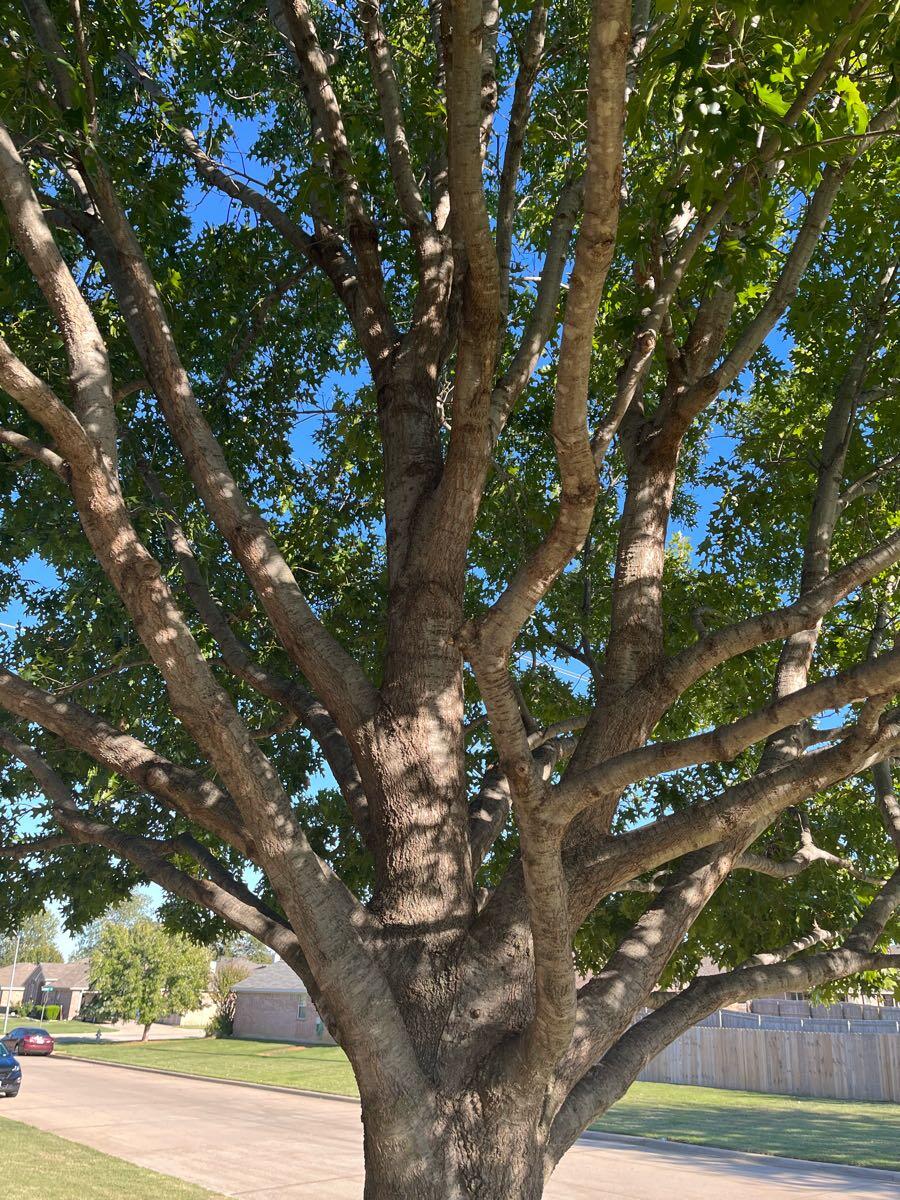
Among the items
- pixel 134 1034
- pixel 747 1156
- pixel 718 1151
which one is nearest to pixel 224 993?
pixel 134 1034

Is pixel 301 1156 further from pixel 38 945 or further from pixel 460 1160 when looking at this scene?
pixel 38 945

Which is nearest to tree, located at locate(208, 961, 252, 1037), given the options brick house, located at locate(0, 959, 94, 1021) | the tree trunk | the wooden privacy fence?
brick house, located at locate(0, 959, 94, 1021)

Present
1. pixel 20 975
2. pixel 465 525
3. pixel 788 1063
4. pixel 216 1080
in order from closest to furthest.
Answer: pixel 465 525 < pixel 788 1063 < pixel 216 1080 < pixel 20 975

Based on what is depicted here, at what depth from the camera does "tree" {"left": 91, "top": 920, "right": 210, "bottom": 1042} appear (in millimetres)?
52656

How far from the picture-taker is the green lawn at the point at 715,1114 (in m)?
20.5

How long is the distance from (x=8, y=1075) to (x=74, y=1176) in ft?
41.6

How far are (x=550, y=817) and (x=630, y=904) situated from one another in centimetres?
419

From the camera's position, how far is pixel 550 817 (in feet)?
10.6

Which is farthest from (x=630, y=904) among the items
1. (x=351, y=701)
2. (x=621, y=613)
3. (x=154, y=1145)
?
(x=154, y=1145)

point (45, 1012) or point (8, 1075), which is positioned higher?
point (8, 1075)

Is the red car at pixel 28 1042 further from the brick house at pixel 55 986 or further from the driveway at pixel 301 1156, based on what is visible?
the brick house at pixel 55 986

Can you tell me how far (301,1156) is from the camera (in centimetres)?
1842

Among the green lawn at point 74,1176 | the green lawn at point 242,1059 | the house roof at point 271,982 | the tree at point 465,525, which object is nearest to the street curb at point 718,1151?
the green lawn at point 242,1059

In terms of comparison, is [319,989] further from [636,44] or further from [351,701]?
[636,44]
